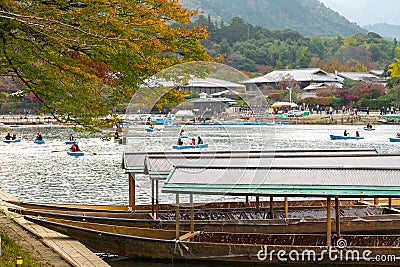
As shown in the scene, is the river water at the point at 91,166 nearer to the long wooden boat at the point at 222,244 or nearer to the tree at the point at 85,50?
the long wooden boat at the point at 222,244

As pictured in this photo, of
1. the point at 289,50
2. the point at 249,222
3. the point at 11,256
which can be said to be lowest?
the point at 249,222

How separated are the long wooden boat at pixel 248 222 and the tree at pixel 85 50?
10.2ft

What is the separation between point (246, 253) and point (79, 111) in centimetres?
471

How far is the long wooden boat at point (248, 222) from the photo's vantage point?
593 inches

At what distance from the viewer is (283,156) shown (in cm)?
1575

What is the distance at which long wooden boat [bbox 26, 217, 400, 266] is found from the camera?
43.6 feet

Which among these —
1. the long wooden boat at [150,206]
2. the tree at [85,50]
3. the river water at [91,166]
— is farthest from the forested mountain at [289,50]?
the tree at [85,50]

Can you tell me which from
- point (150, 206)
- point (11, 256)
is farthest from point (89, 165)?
point (11, 256)

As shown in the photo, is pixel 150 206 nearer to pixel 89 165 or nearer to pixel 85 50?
pixel 85 50

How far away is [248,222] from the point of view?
50.0 feet

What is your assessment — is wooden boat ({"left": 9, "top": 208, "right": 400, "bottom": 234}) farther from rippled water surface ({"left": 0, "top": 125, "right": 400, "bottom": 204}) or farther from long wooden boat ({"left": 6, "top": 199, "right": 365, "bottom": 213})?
rippled water surface ({"left": 0, "top": 125, "right": 400, "bottom": 204})

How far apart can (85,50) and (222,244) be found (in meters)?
5.10

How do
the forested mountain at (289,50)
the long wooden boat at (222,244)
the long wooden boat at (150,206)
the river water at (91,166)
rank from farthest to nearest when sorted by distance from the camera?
the forested mountain at (289,50) → the river water at (91,166) → the long wooden boat at (150,206) → the long wooden boat at (222,244)

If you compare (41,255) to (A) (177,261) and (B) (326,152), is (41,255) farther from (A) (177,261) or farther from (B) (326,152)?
(B) (326,152)
